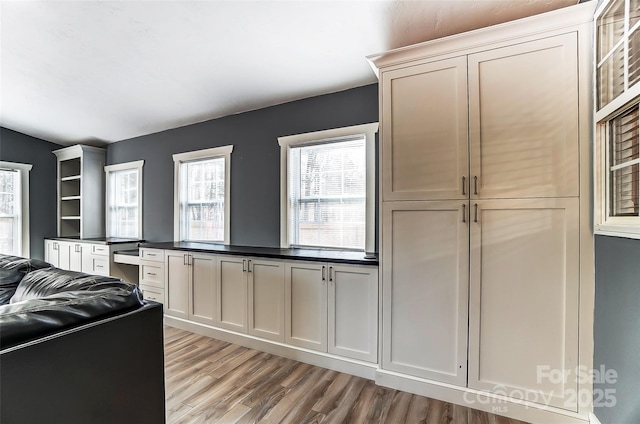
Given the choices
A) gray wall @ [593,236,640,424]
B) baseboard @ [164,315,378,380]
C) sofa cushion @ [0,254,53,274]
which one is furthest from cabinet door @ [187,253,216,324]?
gray wall @ [593,236,640,424]

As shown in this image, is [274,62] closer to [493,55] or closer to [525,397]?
[493,55]

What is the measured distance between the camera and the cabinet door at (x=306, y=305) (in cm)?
249

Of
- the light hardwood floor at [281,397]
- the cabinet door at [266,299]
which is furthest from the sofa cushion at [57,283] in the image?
the cabinet door at [266,299]

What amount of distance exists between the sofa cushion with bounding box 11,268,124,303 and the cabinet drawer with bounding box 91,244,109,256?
2.54 meters

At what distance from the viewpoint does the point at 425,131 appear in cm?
207

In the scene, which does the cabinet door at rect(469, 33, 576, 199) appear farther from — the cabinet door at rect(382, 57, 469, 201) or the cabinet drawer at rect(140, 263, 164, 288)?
the cabinet drawer at rect(140, 263, 164, 288)

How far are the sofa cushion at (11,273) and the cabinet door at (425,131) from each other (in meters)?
2.72

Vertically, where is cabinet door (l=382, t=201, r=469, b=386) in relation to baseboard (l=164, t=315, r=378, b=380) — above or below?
above

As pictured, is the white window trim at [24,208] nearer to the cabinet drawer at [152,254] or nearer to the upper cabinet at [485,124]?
the cabinet drawer at [152,254]

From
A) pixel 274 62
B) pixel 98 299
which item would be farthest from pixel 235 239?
pixel 98 299

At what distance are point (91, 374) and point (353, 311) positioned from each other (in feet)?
5.45

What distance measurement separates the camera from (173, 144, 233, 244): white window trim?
3.72m

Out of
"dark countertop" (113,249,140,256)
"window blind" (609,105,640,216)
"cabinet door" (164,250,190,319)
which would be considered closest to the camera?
"window blind" (609,105,640,216)

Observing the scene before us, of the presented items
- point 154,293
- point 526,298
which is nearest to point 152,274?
point 154,293
